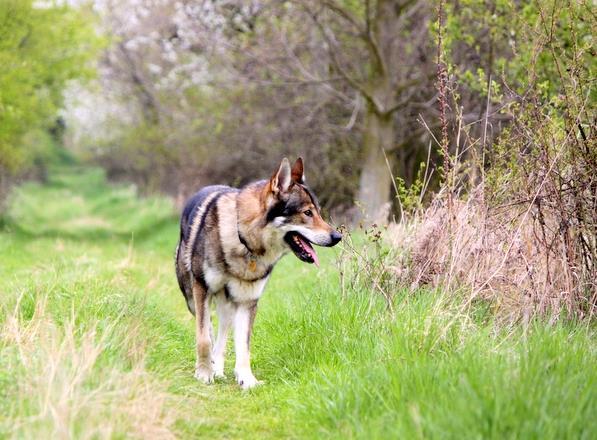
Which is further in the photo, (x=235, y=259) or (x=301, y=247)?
(x=235, y=259)

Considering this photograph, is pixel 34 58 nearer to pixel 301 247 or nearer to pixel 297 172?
pixel 297 172

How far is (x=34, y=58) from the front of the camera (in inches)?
699

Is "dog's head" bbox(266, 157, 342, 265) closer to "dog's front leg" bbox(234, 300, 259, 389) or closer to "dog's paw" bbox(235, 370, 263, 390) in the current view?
"dog's front leg" bbox(234, 300, 259, 389)

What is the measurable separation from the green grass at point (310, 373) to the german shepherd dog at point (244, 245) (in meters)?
0.35

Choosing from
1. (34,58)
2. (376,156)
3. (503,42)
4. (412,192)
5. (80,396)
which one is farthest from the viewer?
(34,58)

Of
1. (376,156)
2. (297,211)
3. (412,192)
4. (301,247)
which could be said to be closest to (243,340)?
(301,247)

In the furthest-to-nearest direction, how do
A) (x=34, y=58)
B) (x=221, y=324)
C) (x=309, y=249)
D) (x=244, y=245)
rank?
(x=34, y=58), (x=221, y=324), (x=244, y=245), (x=309, y=249)

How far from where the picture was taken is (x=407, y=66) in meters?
17.6

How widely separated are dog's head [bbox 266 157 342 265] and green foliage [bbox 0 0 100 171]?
1020cm

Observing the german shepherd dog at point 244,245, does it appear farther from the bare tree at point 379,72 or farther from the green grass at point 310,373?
the bare tree at point 379,72

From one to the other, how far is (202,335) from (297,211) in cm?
135

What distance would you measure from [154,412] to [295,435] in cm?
90

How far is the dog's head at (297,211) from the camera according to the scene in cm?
610

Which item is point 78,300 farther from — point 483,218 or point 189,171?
point 189,171
